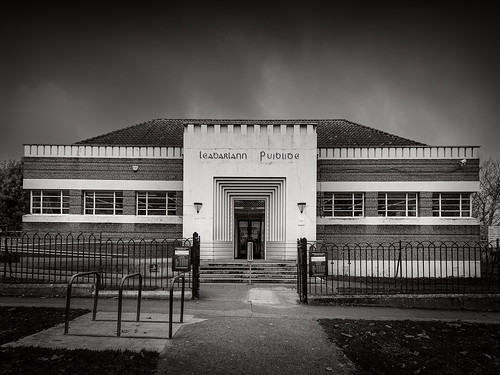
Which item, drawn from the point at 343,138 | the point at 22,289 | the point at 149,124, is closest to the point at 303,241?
the point at 22,289

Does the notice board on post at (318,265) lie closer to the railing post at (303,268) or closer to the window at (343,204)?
the railing post at (303,268)

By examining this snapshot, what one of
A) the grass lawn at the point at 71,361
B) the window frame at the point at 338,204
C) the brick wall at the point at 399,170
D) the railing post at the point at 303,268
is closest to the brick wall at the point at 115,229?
the window frame at the point at 338,204

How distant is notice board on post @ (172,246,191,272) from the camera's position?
12.0 m

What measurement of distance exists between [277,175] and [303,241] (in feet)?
30.5

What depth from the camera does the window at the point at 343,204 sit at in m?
23.2

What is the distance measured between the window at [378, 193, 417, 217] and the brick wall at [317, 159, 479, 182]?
0.96 m

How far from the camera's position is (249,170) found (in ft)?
69.0

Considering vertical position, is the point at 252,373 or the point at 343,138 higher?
the point at 343,138

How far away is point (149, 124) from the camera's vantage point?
2927 cm

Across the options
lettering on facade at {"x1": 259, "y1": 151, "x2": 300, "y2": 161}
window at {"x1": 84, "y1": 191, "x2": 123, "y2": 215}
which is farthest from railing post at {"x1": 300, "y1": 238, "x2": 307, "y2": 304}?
window at {"x1": 84, "y1": 191, "x2": 123, "y2": 215}

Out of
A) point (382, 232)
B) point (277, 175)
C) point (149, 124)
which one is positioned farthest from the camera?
point (149, 124)

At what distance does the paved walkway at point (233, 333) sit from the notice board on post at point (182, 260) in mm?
1036

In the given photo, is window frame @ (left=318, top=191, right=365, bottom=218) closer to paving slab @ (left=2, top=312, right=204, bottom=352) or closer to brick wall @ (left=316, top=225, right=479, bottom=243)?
brick wall @ (left=316, top=225, right=479, bottom=243)

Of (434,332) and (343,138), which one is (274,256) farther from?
(434,332)
